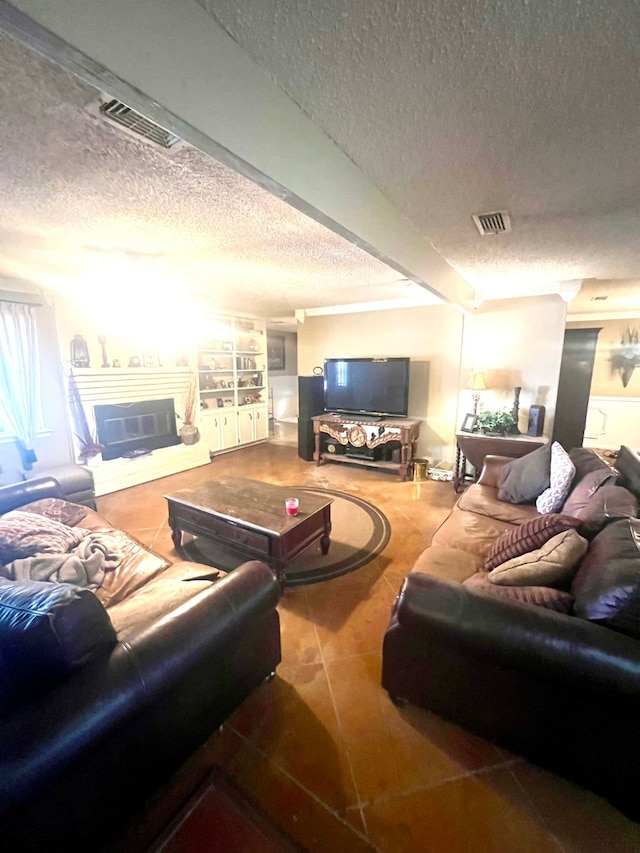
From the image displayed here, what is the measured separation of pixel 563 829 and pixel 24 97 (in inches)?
114

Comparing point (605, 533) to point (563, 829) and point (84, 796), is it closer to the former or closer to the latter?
point (563, 829)

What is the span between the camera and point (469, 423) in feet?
13.6

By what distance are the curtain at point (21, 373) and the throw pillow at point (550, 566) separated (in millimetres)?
4110

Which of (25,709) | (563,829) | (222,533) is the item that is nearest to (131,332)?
(222,533)

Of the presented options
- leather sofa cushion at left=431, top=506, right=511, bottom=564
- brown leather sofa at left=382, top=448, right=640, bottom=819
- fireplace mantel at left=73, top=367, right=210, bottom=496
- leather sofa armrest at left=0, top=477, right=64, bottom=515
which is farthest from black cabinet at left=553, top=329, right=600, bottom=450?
leather sofa armrest at left=0, top=477, right=64, bottom=515

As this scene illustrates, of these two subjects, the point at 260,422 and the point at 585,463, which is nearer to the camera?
the point at 585,463

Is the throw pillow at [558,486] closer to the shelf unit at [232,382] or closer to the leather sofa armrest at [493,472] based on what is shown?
the leather sofa armrest at [493,472]

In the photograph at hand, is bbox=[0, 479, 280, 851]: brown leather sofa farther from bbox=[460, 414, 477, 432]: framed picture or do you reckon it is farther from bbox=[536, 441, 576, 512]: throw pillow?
bbox=[460, 414, 477, 432]: framed picture

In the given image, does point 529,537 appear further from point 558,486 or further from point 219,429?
point 219,429

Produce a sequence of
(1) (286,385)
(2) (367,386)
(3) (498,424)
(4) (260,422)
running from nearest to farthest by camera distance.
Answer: (3) (498,424) → (2) (367,386) → (4) (260,422) → (1) (286,385)

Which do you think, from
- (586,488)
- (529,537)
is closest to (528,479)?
(586,488)

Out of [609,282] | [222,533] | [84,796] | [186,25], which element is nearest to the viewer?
[186,25]

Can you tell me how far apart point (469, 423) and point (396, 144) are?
10.9ft

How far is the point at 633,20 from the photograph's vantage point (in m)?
0.83
